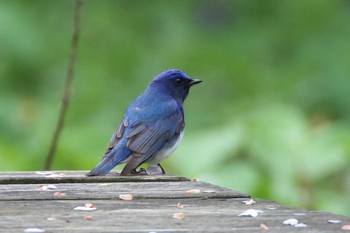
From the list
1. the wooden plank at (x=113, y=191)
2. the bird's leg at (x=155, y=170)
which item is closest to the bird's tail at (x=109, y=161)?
the bird's leg at (x=155, y=170)

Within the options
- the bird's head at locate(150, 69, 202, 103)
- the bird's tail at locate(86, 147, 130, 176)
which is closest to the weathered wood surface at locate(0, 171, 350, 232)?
the bird's tail at locate(86, 147, 130, 176)

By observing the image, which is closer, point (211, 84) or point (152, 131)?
point (152, 131)

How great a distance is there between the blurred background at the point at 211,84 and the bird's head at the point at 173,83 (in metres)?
0.25

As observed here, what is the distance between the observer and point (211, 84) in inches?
326

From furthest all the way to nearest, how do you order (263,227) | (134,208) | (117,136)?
(117,136), (134,208), (263,227)

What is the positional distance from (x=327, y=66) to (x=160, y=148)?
2.29 m

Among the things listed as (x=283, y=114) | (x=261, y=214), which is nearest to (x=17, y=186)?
(x=261, y=214)

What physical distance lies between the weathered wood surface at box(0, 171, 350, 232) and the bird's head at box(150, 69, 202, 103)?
2227 millimetres

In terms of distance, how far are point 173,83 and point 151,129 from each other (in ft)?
2.25

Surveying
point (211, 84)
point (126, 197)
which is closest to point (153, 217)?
point (126, 197)

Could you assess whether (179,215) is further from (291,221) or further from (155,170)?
(155,170)

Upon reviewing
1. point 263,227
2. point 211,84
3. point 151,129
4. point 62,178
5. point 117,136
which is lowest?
point 263,227

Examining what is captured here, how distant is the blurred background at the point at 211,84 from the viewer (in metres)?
6.52

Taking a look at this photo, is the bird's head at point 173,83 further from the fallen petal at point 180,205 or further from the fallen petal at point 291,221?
the fallen petal at point 291,221
